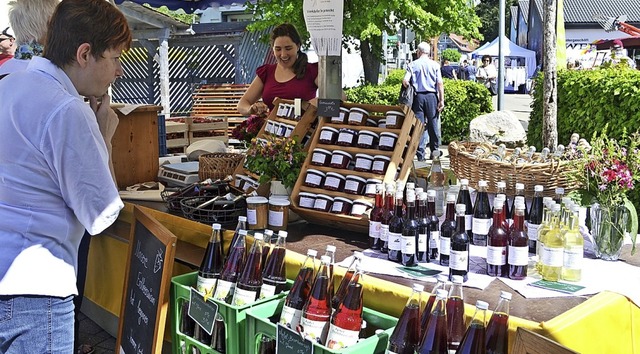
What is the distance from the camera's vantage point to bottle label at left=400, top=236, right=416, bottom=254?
2.26m

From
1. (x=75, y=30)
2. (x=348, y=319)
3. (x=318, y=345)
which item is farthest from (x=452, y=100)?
(x=75, y=30)

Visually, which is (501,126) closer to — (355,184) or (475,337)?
(355,184)

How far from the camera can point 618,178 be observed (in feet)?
7.43

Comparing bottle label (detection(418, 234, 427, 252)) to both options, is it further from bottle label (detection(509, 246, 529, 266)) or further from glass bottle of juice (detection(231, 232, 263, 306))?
glass bottle of juice (detection(231, 232, 263, 306))

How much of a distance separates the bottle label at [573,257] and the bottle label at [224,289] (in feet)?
3.84

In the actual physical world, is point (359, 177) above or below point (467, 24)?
below

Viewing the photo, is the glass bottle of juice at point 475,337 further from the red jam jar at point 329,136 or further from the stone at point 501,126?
the stone at point 501,126

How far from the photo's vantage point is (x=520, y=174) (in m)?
2.61

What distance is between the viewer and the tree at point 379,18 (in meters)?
10.9

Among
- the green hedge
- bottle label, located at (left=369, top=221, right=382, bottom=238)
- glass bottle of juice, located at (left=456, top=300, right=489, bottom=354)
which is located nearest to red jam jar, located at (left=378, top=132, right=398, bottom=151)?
bottle label, located at (left=369, top=221, right=382, bottom=238)

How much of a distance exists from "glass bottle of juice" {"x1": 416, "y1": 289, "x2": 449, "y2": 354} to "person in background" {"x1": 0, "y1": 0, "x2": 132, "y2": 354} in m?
0.93

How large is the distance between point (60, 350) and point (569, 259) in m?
1.59

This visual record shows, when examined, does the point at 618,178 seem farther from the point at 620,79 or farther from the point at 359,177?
the point at 620,79

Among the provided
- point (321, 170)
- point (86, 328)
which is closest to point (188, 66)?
point (86, 328)
